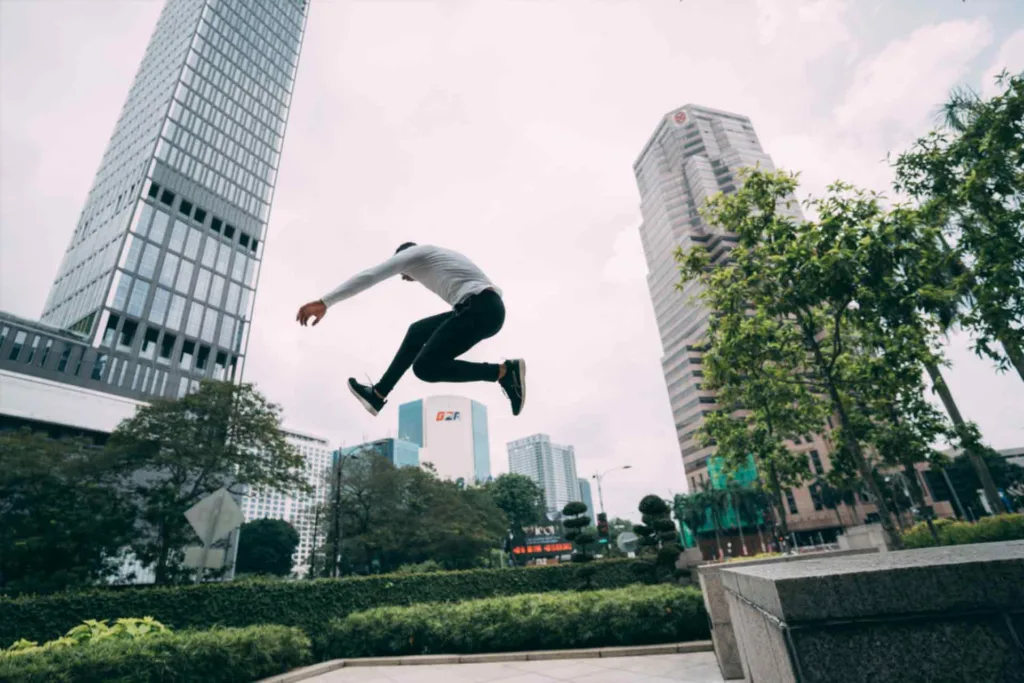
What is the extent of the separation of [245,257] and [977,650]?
276 ft

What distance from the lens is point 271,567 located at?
6228 centimetres

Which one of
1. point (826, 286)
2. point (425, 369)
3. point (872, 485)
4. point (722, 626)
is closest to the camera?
point (425, 369)

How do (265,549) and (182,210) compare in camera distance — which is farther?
(182,210)

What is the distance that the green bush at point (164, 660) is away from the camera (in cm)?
570

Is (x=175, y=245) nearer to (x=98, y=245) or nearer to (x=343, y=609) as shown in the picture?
(x=98, y=245)

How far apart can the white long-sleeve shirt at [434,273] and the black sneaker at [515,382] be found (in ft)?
2.85

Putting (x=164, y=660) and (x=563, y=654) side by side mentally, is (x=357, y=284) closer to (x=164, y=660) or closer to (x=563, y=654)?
(x=164, y=660)

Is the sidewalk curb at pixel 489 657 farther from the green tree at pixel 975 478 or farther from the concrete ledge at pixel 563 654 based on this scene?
the green tree at pixel 975 478

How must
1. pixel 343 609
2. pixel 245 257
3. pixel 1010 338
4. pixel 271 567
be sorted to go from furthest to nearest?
pixel 245 257
pixel 271 567
pixel 343 609
pixel 1010 338

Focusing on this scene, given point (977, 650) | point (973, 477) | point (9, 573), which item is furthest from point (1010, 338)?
point (973, 477)

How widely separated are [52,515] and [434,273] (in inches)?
1170

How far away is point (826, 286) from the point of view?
1034 centimetres

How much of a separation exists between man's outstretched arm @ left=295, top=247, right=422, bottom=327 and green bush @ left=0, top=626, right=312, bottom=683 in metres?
5.93

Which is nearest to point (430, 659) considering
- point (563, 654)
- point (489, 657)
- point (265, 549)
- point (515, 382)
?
point (489, 657)
